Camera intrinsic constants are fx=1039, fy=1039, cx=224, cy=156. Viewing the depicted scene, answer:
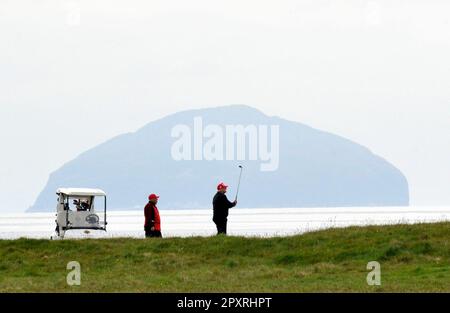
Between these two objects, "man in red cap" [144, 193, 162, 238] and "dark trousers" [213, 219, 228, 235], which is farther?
"dark trousers" [213, 219, 228, 235]

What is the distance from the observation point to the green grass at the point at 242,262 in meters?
27.2

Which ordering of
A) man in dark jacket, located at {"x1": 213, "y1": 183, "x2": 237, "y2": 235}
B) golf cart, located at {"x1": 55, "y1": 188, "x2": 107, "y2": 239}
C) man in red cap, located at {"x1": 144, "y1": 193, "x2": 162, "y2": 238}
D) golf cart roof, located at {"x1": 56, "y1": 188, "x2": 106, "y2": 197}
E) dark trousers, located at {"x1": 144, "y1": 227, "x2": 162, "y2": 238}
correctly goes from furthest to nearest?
1. golf cart roof, located at {"x1": 56, "y1": 188, "x2": 106, "y2": 197}
2. golf cart, located at {"x1": 55, "y1": 188, "x2": 107, "y2": 239}
3. dark trousers, located at {"x1": 144, "y1": 227, "x2": 162, "y2": 238}
4. man in dark jacket, located at {"x1": 213, "y1": 183, "x2": 237, "y2": 235}
5. man in red cap, located at {"x1": 144, "y1": 193, "x2": 162, "y2": 238}

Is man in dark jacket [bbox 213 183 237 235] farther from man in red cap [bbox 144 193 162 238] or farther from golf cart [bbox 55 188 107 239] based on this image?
golf cart [bbox 55 188 107 239]

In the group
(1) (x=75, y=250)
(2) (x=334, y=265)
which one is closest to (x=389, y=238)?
(2) (x=334, y=265)

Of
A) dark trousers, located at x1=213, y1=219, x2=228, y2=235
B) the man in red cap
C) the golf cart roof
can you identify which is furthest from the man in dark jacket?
the golf cart roof

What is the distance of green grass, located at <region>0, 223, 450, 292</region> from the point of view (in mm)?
27156

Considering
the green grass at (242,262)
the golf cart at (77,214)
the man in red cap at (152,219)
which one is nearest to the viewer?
the green grass at (242,262)

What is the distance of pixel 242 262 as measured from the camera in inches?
1321

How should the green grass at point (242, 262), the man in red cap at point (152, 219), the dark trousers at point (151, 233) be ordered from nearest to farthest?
the green grass at point (242, 262) < the man in red cap at point (152, 219) < the dark trousers at point (151, 233)

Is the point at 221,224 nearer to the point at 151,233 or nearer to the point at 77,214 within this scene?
the point at 151,233

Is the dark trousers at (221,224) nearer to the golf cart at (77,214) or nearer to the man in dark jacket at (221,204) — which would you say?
the man in dark jacket at (221,204)

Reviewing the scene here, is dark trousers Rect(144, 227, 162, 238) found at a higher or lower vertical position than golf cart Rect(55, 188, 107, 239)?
lower

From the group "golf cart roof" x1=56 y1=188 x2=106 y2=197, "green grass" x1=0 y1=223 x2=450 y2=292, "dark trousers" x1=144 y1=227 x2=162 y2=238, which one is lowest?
"green grass" x1=0 y1=223 x2=450 y2=292

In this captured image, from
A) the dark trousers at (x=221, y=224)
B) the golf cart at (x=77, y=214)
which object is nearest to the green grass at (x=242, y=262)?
the dark trousers at (x=221, y=224)
